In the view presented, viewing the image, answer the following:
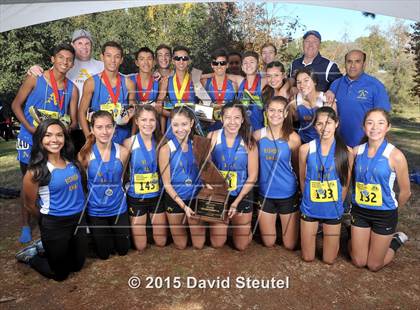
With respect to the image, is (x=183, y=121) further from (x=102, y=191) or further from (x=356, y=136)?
(x=356, y=136)

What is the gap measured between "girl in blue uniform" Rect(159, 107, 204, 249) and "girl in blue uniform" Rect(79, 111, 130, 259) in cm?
42

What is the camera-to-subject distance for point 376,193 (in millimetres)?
3191

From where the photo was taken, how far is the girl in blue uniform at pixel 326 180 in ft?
10.9

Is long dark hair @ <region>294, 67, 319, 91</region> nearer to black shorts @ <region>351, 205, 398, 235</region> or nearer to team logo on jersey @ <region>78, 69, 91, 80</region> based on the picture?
black shorts @ <region>351, 205, 398, 235</region>

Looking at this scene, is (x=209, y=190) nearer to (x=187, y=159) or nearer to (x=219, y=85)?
(x=187, y=159)

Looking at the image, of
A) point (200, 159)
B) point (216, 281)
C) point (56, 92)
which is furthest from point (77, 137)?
point (216, 281)

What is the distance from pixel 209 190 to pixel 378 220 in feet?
5.09

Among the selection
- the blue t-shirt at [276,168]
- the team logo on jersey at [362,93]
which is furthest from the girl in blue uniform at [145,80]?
the team logo on jersey at [362,93]

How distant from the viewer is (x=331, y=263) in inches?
136

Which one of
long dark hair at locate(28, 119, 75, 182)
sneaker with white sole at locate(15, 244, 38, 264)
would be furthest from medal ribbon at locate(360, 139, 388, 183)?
sneaker with white sole at locate(15, 244, 38, 264)

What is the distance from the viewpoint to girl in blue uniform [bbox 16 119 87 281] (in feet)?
10.0

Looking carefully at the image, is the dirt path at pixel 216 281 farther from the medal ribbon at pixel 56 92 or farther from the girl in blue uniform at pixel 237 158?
the medal ribbon at pixel 56 92

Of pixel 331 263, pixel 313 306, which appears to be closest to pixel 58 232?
pixel 313 306

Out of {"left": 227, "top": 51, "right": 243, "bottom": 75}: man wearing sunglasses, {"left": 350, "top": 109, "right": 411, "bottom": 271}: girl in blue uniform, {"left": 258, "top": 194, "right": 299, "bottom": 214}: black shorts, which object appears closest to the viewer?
{"left": 350, "top": 109, "right": 411, "bottom": 271}: girl in blue uniform
